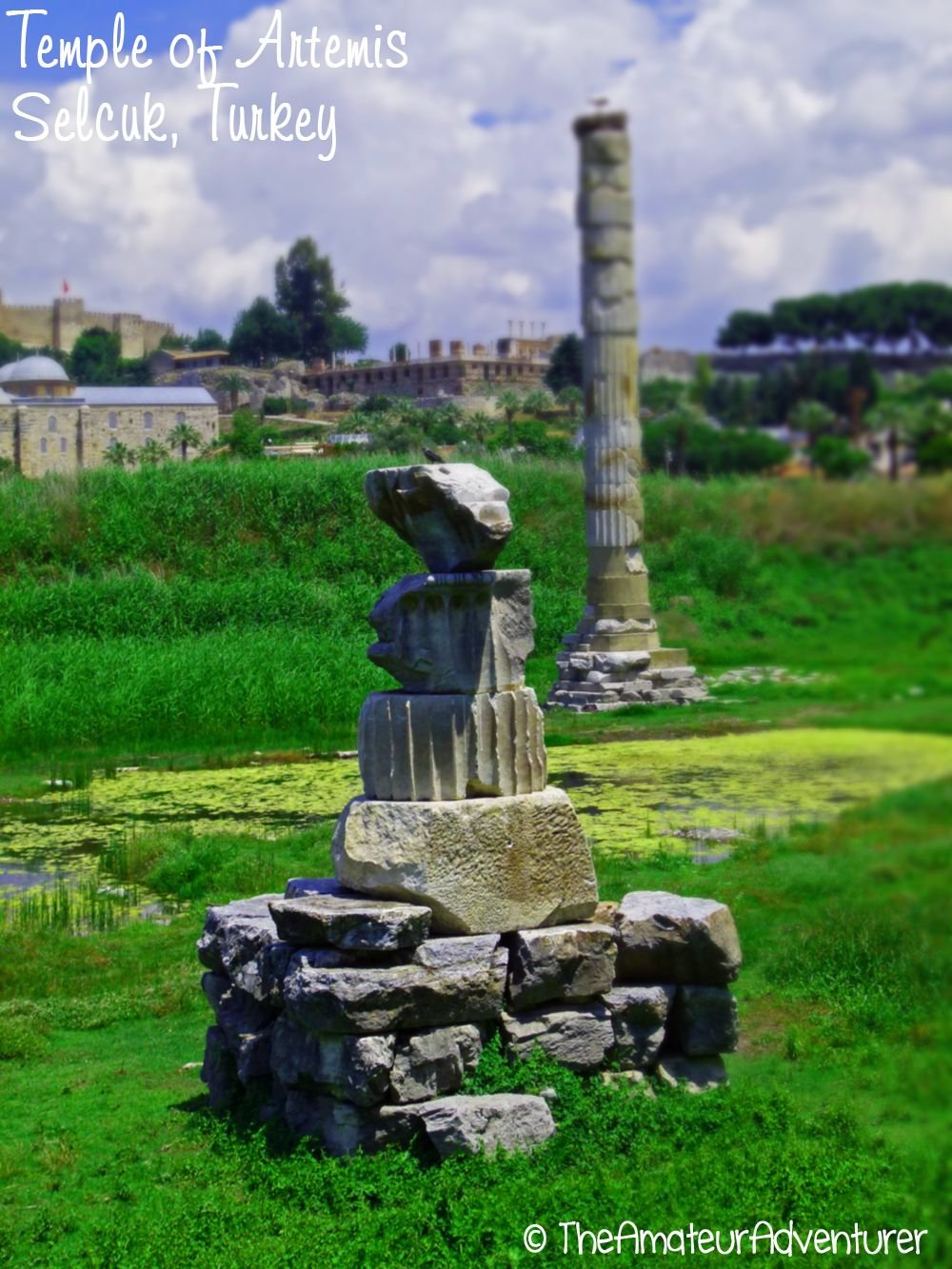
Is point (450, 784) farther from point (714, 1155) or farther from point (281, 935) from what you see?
point (714, 1155)

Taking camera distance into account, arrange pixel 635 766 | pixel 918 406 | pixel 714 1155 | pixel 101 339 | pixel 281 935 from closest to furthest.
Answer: pixel 918 406
pixel 714 1155
pixel 281 935
pixel 635 766
pixel 101 339

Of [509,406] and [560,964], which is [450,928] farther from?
[509,406]

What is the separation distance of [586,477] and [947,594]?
53.1 feet

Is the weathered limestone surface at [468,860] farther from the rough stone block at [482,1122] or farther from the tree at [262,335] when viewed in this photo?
the tree at [262,335]

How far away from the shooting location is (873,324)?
2.01 metres

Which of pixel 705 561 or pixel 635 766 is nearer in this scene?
pixel 635 766

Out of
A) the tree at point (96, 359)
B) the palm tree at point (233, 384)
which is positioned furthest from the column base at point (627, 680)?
the tree at point (96, 359)

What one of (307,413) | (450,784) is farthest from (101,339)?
(450,784)

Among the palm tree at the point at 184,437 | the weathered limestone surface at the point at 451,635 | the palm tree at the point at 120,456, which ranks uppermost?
the palm tree at the point at 184,437

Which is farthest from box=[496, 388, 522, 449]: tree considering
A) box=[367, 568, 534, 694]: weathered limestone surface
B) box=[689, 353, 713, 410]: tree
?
box=[689, 353, 713, 410]: tree

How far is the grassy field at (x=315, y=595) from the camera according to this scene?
6.51 ft

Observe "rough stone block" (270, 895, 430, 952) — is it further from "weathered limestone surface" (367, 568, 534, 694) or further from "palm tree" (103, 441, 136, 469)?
"palm tree" (103, 441, 136, 469)

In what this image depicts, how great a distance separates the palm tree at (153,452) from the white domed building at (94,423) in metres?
0.24

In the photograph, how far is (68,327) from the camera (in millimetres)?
50000
